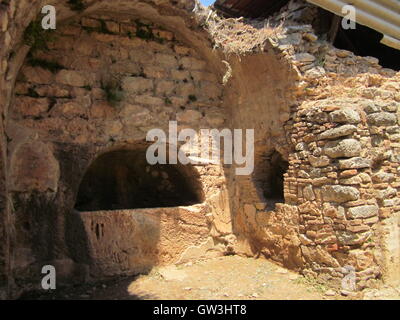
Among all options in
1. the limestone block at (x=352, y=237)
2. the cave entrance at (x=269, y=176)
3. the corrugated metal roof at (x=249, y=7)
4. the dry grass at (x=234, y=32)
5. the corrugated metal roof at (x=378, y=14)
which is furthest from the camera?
the corrugated metal roof at (x=249, y=7)

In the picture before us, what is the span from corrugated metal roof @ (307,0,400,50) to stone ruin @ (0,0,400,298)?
0.38 metres

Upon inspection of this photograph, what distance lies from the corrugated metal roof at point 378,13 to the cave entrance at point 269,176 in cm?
186

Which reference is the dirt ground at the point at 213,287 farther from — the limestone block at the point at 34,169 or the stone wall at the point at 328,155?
the limestone block at the point at 34,169

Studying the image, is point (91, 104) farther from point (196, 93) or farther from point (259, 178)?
point (259, 178)

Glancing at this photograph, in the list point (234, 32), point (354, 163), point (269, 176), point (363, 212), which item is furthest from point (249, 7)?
point (363, 212)

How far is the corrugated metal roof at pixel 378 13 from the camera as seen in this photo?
165 inches

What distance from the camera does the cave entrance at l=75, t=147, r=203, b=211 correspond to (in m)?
5.42

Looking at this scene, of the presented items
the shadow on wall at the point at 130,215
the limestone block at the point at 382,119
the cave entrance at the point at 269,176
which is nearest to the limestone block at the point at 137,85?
the shadow on wall at the point at 130,215

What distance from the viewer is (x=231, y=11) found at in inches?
215

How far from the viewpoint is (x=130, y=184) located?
5.73 m

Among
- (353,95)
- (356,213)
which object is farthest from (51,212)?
(353,95)

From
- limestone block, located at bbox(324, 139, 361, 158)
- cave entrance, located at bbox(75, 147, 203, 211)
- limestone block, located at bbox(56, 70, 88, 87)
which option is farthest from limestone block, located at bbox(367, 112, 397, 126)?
limestone block, located at bbox(56, 70, 88, 87)

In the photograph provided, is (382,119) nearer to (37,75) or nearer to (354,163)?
(354,163)

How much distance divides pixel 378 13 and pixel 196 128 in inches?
105
